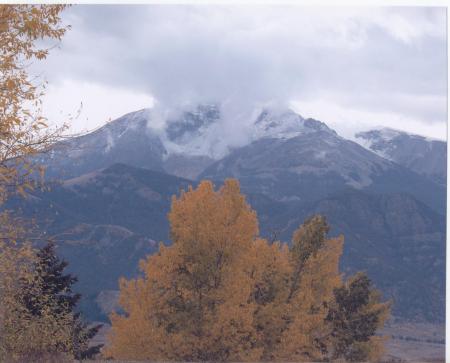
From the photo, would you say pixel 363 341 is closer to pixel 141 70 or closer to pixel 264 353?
pixel 264 353

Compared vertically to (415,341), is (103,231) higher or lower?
higher

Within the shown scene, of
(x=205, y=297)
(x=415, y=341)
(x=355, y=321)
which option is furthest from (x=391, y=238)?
(x=205, y=297)

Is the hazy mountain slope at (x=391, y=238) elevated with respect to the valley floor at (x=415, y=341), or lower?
elevated

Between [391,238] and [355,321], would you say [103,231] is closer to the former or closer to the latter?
[391,238]

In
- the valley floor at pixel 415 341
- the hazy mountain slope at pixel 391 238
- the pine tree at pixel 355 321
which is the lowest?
the valley floor at pixel 415 341

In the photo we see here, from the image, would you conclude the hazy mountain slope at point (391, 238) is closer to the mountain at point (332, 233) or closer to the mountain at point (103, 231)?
the mountain at point (332, 233)

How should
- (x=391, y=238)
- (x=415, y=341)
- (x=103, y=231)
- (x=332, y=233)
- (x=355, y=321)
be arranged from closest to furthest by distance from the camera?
(x=355, y=321), (x=415, y=341), (x=332, y=233), (x=103, y=231), (x=391, y=238)

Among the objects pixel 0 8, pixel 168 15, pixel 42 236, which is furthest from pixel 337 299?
pixel 0 8

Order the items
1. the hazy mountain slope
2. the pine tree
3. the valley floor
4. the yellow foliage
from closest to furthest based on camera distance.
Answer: the yellow foliage < the pine tree < the valley floor < the hazy mountain slope

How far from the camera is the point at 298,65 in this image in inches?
786

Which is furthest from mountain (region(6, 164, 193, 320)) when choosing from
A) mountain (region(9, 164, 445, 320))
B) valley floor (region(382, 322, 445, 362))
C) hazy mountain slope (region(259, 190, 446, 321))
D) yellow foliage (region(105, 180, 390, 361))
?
yellow foliage (region(105, 180, 390, 361))

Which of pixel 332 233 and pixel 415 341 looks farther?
pixel 332 233

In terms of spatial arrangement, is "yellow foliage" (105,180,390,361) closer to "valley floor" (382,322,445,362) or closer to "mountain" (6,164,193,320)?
"valley floor" (382,322,445,362)

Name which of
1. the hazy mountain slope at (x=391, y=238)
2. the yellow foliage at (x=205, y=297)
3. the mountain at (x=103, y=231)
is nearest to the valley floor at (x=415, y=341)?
the hazy mountain slope at (x=391, y=238)
